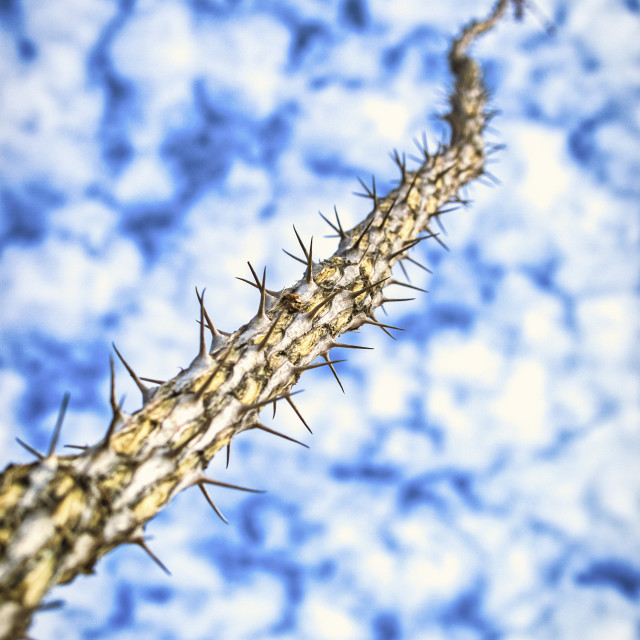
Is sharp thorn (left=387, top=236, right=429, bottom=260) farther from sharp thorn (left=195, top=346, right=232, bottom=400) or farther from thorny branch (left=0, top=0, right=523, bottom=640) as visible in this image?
sharp thorn (left=195, top=346, right=232, bottom=400)

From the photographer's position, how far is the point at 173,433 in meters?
1.68

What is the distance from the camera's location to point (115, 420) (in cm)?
153

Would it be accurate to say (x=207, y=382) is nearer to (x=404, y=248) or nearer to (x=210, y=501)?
(x=210, y=501)

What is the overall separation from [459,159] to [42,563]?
403 centimetres

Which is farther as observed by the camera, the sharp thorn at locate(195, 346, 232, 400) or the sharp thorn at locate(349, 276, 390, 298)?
the sharp thorn at locate(349, 276, 390, 298)

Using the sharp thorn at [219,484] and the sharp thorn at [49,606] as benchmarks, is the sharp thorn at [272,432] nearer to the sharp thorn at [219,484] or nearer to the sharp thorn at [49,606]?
the sharp thorn at [219,484]

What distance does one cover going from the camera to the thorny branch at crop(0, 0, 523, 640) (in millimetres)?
1292

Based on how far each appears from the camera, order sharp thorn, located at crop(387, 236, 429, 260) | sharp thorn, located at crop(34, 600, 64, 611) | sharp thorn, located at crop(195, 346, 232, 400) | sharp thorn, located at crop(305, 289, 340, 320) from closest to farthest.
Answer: sharp thorn, located at crop(34, 600, 64, 611) → sharp thorn, located at crop(195, 346, 232, 400) → sharp thorn, located at crop(305, 289, 340, 320) → sharp thorn, located at crop(387, 236, 429, 260)

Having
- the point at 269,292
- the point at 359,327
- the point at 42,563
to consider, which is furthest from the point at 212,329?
the point at 42,563

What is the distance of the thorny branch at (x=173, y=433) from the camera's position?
4.24 ft

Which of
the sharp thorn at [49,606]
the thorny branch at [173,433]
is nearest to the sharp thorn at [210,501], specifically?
the thorny branch at [173,433]

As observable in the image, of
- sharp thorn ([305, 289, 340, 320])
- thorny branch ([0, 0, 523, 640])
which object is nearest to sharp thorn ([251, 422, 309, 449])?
thorny branch ([0, 0, 523, 640])

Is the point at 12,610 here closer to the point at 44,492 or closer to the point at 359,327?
the point at 44,492

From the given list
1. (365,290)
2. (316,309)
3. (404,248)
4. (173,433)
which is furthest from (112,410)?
(404,248)
